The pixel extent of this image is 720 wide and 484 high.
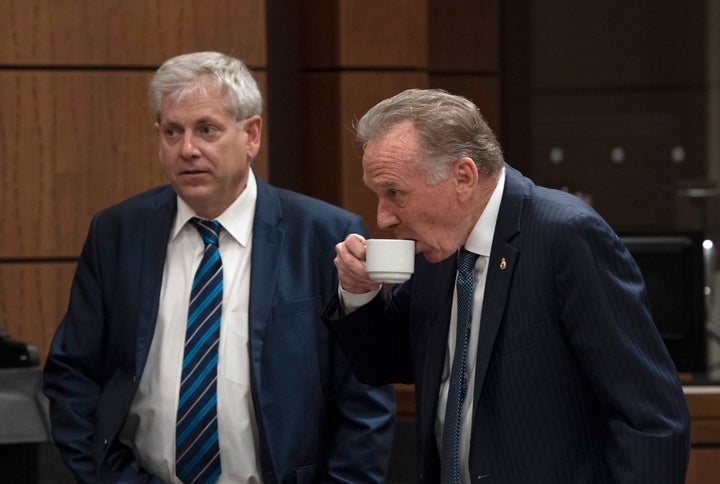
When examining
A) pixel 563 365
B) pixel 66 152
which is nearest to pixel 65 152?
pixel 66 152

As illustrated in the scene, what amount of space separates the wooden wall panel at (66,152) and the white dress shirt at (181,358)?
6.49 feet

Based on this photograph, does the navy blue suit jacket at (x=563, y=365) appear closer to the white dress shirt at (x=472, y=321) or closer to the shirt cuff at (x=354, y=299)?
the white dress shirt at (x=472, y=321)

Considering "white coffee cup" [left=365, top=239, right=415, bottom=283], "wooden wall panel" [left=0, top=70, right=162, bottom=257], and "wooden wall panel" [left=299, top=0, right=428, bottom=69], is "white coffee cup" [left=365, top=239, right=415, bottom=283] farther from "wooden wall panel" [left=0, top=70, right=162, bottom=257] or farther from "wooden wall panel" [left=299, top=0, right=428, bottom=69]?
"wooden wall panel" [left=299, top=0, right=428, bottom=69]

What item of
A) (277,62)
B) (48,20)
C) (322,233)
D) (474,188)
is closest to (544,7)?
(277,62)

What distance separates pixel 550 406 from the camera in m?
2.02

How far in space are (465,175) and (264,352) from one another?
730 mm

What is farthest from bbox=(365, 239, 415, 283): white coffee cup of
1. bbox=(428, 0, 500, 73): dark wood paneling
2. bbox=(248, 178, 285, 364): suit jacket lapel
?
bbox=(428, 0, 500, 73): dark wood paneling

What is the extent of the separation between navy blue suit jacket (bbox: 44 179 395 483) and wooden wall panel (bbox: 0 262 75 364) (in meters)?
1.94

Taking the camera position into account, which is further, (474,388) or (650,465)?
(474,388)

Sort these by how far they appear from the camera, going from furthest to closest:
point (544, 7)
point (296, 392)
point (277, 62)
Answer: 1. point (544, 7)
2. point (277, 62)
3. point (296, 392)

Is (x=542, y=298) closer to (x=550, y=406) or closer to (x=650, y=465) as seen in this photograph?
(x=550, y=406)

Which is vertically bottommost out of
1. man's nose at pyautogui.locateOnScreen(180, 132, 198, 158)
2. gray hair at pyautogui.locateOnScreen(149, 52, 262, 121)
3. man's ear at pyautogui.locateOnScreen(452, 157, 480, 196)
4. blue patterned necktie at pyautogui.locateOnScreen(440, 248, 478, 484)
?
blue patterned necktie at pyautogui.locateOnScreen(440, 248, 478, 484)

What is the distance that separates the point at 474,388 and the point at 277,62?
3.19 m

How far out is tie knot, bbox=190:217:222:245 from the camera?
8.83 ft
